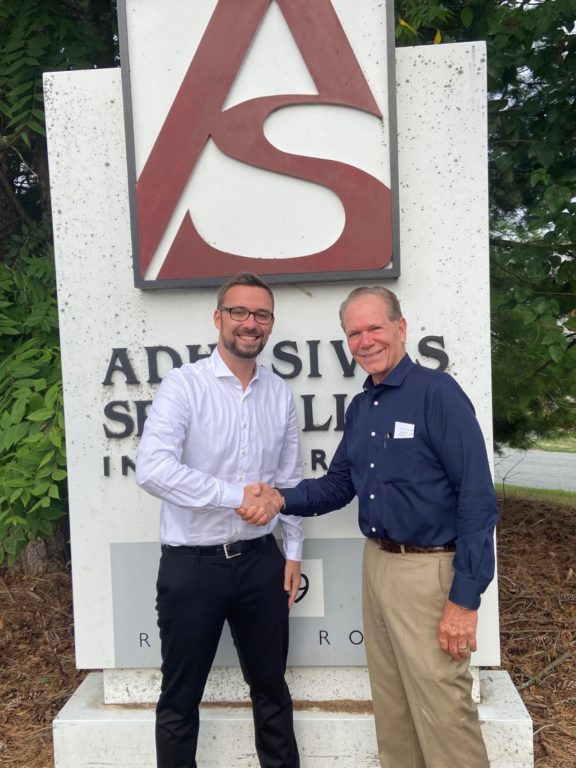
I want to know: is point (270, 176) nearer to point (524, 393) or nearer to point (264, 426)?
point (264, 426)

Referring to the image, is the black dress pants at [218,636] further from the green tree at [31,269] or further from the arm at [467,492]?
the green tree at [31,269]

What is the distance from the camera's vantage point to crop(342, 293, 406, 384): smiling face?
2.72 metres

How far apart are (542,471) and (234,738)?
568 inches

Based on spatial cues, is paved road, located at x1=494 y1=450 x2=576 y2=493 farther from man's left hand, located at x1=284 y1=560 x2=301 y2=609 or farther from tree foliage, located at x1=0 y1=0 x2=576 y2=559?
man's left hand, located at x1=284 y1=560 x2=301 y2=609

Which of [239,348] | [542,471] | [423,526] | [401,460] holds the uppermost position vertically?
[239,348]

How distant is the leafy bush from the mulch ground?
3.00 feet

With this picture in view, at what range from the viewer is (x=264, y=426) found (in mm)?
3051

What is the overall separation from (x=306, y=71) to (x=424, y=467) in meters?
1.85

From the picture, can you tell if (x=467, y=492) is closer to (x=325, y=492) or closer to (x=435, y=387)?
(x=435, y=387)

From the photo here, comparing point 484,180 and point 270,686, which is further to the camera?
point 484,180

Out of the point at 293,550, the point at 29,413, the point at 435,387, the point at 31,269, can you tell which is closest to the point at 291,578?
the point at 293,550

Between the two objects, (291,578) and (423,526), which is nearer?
(423,526)

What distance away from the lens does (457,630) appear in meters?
2.54

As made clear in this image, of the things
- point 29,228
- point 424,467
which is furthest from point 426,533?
point 29,228
